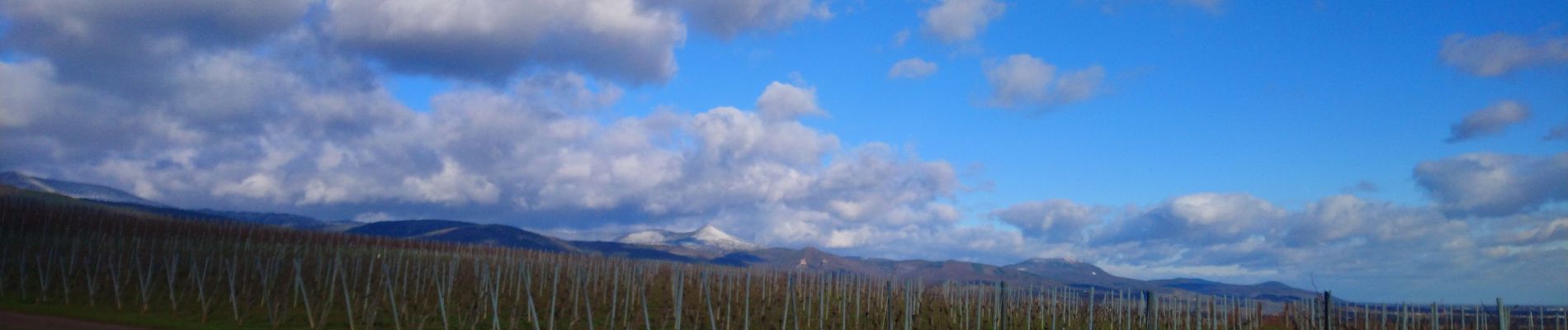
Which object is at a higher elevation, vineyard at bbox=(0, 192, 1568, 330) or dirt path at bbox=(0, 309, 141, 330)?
vineyard at bbox=(0, 192, 1568, 330)

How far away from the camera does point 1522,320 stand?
2819 centimetres

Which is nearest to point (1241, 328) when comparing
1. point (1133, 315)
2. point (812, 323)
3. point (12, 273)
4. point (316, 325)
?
point (1133, 315)

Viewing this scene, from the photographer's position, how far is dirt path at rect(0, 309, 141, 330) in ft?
69.2

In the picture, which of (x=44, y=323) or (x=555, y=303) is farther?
(x=555, y=303)

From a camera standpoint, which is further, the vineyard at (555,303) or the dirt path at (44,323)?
the vineyard at (555,303)

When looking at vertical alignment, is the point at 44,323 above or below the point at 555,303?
below

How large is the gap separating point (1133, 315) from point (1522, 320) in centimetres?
1125

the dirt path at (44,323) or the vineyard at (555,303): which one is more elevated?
the vineyard at (555,303)

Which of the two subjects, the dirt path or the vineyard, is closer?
the dirt path

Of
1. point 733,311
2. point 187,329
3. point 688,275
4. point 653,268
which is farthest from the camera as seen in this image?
point 653,268

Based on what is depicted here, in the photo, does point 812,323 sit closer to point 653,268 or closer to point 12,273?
point 653,268

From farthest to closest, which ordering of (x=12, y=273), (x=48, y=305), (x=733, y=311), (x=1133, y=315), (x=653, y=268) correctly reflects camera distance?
(x=653, y=268) → (x=12, y=273) → (x=733, y=311) → (x=1133, y=315) → (x=48, y=305)

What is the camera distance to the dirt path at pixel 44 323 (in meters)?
21.1

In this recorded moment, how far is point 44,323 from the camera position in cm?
2206
